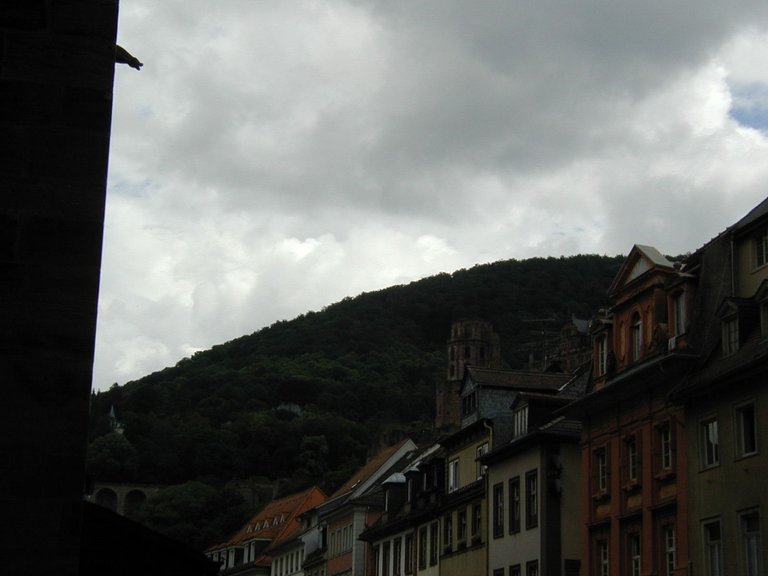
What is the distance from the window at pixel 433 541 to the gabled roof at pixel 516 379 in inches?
291

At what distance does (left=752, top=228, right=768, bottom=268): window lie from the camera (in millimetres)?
36906

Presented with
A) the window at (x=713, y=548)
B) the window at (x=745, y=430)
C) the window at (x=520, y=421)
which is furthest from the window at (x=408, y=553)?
the window at (x=745, y=430)

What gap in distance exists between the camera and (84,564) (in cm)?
2400

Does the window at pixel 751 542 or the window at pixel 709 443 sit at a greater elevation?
the window at pixel 709 443

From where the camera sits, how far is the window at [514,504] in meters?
50.7

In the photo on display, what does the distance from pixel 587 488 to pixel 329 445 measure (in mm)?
136319

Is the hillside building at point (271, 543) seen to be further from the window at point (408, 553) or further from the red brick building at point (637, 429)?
the red brick building at point (637, 429)

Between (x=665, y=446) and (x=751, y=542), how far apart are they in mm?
5941

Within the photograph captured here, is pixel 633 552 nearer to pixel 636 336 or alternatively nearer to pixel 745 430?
pixel 636 336

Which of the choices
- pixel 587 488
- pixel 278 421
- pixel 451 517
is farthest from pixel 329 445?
pixel 587 488

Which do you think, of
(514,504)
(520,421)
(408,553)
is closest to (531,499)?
(514,504)

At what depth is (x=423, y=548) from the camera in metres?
63.2

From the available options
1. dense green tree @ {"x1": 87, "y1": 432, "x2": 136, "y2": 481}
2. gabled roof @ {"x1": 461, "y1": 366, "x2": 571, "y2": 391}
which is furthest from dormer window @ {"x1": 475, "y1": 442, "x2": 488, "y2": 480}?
dense green tree @ {"x1": 87, "y1": 432, "x2": 136, "y2": 481}

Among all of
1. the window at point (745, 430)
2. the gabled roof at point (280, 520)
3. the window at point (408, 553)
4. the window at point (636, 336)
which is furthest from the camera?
the gabled roof at point (280, 520)
